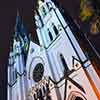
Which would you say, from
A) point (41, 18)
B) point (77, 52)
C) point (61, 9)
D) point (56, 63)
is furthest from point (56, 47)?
point (41, 18)

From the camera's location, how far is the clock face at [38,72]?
901 inches

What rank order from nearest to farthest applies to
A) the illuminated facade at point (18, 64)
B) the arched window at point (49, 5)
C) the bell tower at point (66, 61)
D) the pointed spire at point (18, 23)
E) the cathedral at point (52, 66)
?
1. the bell tower at point (66, 61)
2. the cathedral at point (52, 66)
3. the illuminated facade at point (18, 64)
4. the arched window at point (49, 5)
5. the pointed spire at point (18, 23)

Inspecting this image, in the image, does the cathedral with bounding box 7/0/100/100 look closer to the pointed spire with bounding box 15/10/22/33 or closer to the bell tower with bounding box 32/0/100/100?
the bell tower with bounding box 32/0/100/100

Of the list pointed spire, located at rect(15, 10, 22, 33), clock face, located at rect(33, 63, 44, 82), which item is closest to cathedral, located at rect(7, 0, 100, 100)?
clock face, located at rect(33, 63, 44, 82)

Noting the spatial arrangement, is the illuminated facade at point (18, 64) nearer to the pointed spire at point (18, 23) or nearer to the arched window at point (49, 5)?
the pointed spire at point (18, 23)

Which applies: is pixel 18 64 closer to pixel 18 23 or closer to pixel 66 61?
pixel 66 61

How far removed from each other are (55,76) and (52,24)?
680 centimetres

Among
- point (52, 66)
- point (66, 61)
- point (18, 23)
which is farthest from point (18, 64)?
point (18, 23)

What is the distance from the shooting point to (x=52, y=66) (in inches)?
867

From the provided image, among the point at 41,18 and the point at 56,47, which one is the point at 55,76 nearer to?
the point at 56,47

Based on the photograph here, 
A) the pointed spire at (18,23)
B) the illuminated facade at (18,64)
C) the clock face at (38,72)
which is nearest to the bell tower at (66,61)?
the clock face at (38,72)

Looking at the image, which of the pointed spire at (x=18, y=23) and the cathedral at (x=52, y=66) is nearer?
the cathedral at (x=52, y=66)

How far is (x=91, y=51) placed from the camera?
19734mm

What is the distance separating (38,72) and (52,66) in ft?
6.35
